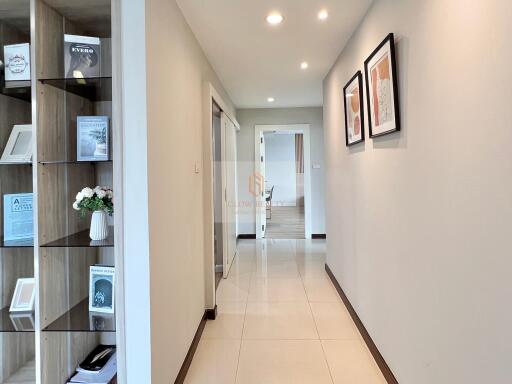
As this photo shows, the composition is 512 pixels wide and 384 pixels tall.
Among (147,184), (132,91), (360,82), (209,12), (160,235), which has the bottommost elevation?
(160,235)

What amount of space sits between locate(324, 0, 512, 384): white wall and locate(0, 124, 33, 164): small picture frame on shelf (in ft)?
6.76

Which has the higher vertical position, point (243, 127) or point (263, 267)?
point (243, 127)

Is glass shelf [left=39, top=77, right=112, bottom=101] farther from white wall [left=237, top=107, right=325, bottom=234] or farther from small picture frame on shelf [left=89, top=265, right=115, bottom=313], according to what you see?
white wall [left=237, top=107, right=325, bottom=234]

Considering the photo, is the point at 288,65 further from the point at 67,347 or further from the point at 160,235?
the point at 67,347

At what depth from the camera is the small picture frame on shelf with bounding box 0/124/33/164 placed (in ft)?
5.76

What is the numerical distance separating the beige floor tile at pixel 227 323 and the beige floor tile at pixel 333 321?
0.69 m

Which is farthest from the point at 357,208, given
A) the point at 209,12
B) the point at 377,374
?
the point at 209,12

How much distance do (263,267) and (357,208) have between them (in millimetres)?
2168

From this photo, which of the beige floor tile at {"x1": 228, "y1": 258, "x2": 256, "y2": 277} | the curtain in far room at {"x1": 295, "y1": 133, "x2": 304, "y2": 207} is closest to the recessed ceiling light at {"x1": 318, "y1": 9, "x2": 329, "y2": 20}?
the beige floor tile at {"x1": 228, "y1": 258, "x2": 256, "y2": 277}

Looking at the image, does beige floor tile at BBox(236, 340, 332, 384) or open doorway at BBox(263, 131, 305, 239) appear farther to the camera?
open doorway at BBox(263, 131, 305, 239)

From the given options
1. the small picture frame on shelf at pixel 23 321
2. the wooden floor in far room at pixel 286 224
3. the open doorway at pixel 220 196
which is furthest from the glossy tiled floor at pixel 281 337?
the wooden floor in far room at pixel 286 224

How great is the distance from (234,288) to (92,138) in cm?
257

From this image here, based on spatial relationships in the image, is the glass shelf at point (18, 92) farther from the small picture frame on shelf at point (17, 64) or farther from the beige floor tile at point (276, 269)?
the beige floor tile at point (276, 269)

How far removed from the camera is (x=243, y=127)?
20.2 ft
